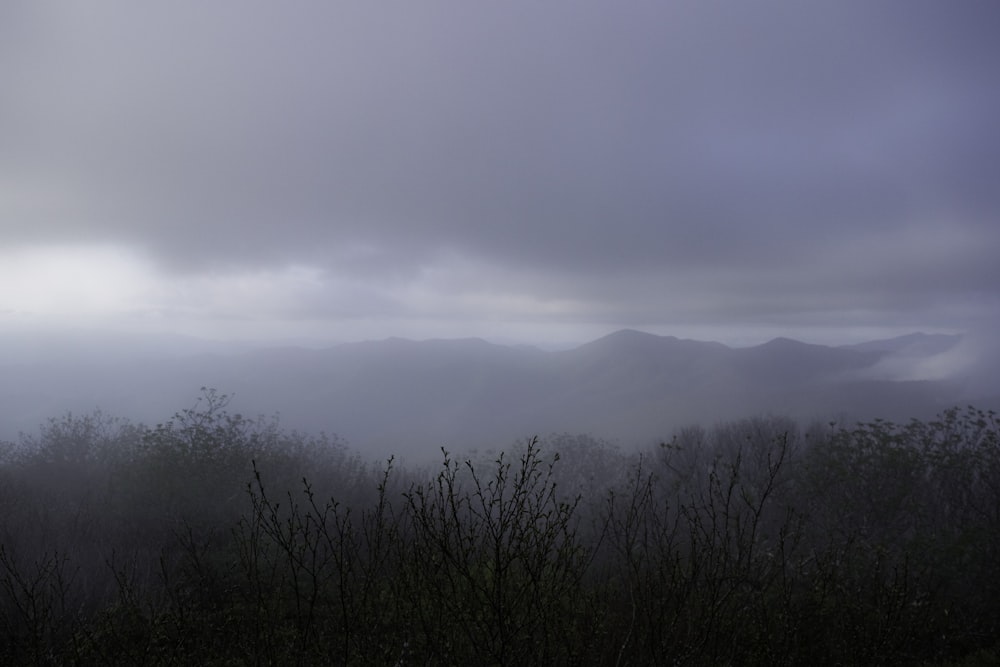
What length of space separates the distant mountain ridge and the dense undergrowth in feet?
172

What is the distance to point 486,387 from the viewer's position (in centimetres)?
13638

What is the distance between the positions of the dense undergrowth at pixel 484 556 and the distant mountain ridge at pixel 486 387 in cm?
5238

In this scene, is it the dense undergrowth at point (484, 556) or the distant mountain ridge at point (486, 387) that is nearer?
the dense undergrowth at point (484, 556)

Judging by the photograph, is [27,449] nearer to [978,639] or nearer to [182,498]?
[182,498]

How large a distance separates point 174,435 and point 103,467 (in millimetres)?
3152

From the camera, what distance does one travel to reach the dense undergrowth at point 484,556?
4.96 metres

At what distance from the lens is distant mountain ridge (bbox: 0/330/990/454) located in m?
88.6

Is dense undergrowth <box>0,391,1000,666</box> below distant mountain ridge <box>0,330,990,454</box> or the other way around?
the other way around

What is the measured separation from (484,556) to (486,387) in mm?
131452

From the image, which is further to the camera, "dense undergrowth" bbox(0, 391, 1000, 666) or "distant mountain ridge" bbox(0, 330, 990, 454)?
"distant mountain ridge" bbox(0, 330, 990, 454)

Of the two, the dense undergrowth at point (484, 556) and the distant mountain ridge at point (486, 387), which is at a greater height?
the dense undergrowth at point (484, 556)

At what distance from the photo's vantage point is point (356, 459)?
20641mm

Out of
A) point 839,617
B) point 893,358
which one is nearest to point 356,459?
point 839,617

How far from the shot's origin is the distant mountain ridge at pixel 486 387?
88.6 meters
